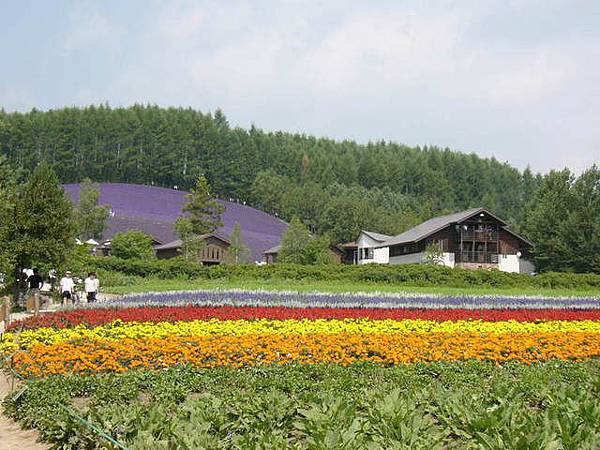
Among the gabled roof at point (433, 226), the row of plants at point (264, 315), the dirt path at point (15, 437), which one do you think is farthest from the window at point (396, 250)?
the dirt path at point (15, 437)

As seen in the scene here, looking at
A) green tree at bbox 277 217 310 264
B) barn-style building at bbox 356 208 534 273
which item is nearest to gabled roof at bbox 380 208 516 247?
barn-style building at bbox 356 208 534 273

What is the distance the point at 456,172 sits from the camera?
127 m

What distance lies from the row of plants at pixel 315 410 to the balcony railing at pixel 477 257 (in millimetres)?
50235

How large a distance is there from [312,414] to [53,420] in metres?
2.71

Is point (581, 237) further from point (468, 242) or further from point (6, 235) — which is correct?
point (6, 235)

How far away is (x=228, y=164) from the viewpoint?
110625mm

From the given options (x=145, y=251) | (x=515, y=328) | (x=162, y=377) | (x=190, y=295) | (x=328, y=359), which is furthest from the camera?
(x=145, y=251)

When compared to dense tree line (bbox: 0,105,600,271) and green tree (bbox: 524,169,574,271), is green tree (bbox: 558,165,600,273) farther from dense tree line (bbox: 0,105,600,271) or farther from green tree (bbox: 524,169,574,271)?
dense tree line (bbox: 0,105,600,271)

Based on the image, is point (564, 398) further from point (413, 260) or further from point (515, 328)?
point (413, 260)

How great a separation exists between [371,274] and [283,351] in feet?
84.0

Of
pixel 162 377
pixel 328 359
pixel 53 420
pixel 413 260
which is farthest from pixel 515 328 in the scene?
pixel 413 260

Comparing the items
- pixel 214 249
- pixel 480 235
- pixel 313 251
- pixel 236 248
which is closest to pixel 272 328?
pixel 313 251

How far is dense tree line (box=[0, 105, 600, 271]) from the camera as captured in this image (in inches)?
4031

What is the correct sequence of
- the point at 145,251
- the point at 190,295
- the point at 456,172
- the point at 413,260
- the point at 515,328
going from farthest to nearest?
the point at 456,172 < the point at 413,260 < the point at 145,251 < the point at 190,295 < the point at 515,328
